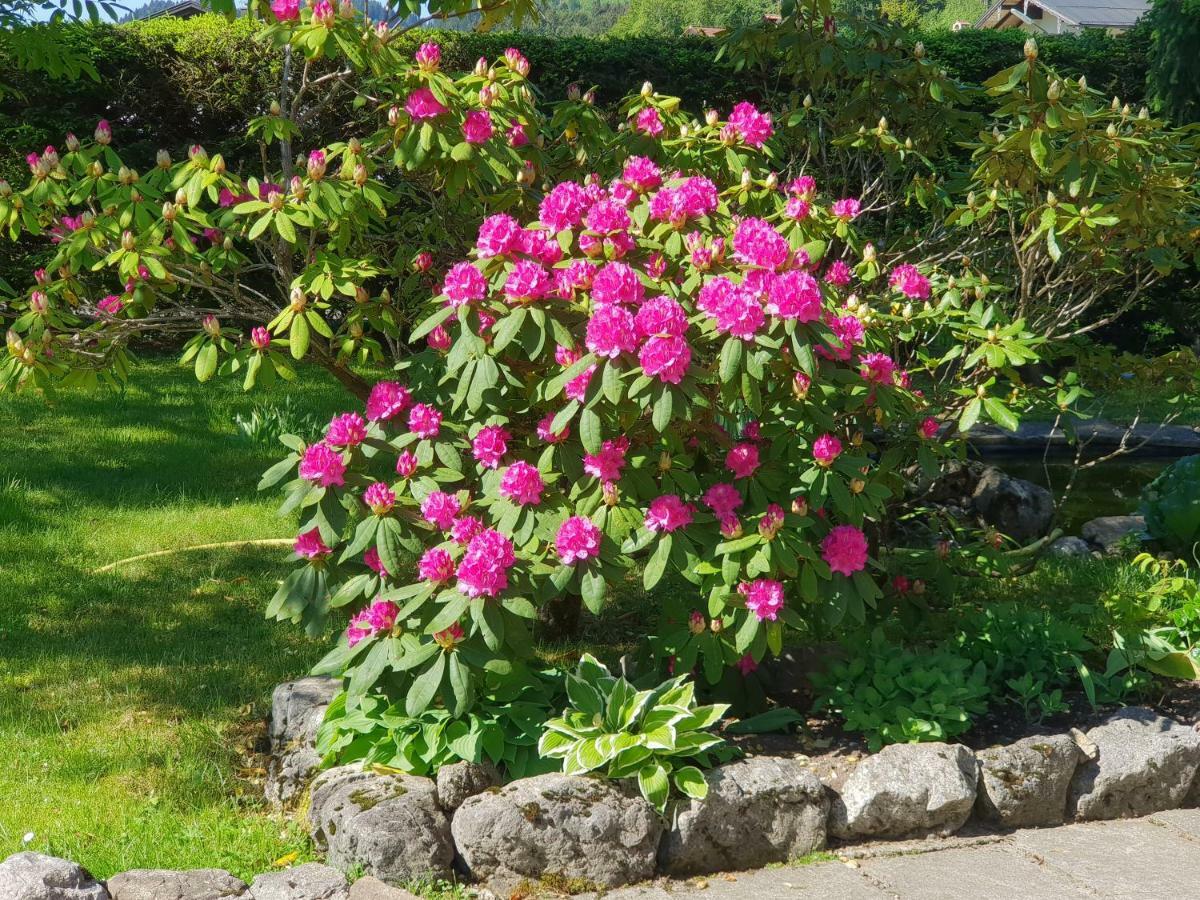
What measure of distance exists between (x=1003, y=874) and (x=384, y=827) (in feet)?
4.94

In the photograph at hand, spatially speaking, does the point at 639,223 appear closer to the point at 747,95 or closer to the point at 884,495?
the point at 884,495

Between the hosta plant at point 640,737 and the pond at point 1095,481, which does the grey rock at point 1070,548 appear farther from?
the hosta plant at point 640,737

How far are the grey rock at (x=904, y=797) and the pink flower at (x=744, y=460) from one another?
827mm

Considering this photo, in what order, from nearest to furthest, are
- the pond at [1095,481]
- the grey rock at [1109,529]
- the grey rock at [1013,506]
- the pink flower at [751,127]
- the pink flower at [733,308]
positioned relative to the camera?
1. the pink flower at [733,308]
2. the pink flower at [751,127]
3. the grey rock at [1109,529]
4. the grey rock at [1013,506]
5. the pond at [1095,481]

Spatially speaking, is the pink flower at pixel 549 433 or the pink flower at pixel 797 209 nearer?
the pink flower at pixel 549 433

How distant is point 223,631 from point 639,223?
233cm

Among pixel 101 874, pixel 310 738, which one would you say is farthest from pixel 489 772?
pixel 101 874

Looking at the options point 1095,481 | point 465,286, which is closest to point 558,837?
point 465,286

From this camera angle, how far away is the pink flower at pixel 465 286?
3152 millimetres

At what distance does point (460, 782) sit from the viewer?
3035 mm

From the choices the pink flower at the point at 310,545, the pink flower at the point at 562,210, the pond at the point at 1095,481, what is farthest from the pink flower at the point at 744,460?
the pond at the point at 1095,481

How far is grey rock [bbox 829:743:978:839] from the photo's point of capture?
10.1ft

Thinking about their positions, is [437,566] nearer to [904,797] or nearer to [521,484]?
[521,484]

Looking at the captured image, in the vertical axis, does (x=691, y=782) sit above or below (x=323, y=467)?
below
